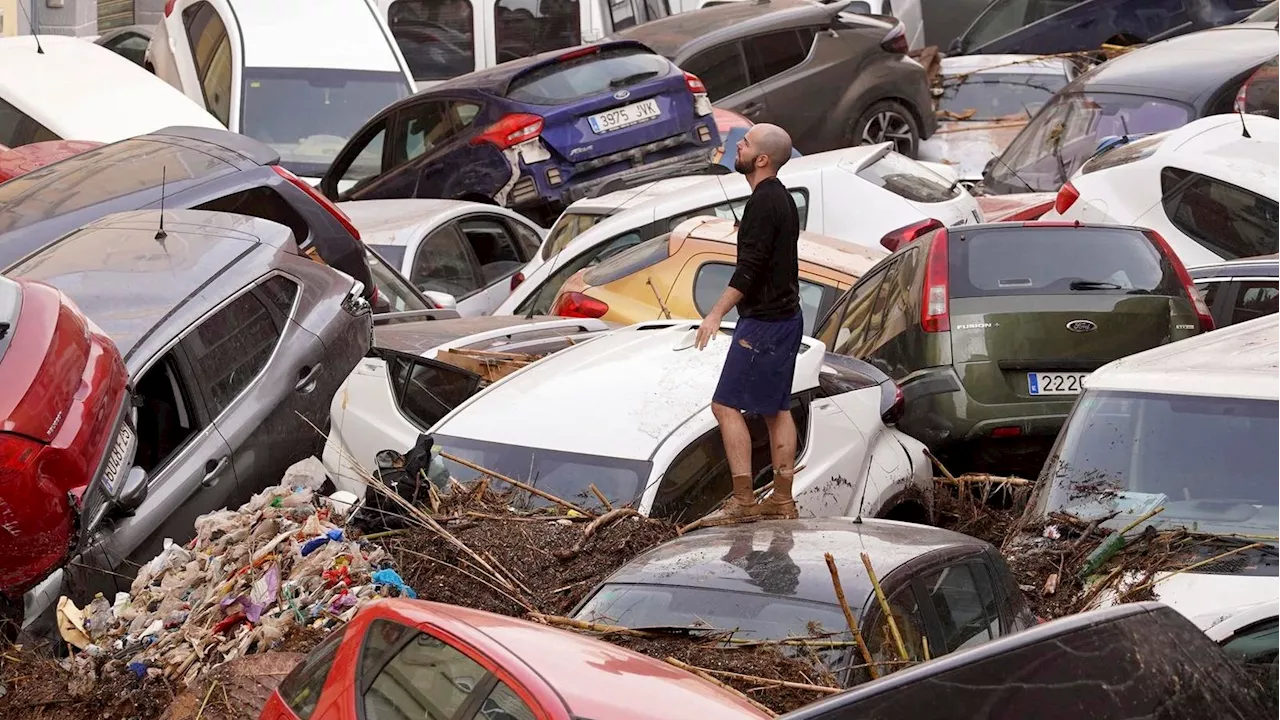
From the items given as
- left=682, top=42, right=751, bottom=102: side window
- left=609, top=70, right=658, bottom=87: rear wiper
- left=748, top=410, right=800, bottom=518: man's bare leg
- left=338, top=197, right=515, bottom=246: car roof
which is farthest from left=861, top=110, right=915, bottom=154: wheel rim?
left=748, top=410, right=800, bottom=518: man's bare leg

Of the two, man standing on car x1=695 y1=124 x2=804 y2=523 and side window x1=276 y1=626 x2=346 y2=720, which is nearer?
side window x1=276 y1=626 x2=346 y2=720

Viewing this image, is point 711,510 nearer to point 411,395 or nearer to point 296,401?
point 411,395

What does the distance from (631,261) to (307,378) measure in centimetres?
299

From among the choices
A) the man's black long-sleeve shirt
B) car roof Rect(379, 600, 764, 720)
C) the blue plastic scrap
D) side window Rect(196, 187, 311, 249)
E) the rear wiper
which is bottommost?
the blue plastic scrap

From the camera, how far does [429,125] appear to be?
600 inches

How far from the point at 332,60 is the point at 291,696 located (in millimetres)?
12274

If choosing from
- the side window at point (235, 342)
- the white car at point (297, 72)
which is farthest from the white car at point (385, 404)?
the white car at point (297, 72)

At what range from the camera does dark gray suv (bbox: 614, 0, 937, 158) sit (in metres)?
17.3

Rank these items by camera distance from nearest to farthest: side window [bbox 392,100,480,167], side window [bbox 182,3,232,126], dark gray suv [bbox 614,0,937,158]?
side window [bbox 392,100,480,167] → side window [bbox 182,3,232,126] → dark gray suv [bbox 614,0,937,158]

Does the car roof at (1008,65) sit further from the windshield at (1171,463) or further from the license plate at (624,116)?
the windshield at (1171,463)

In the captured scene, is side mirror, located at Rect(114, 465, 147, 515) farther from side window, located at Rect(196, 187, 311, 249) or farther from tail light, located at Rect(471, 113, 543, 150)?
tail light, located at Rect(471, 113, 543, 150)

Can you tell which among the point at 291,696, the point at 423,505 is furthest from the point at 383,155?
the point at 291,696

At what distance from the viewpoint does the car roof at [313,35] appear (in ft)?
52.5

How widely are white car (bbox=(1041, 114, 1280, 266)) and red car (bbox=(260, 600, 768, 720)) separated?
7615 millimetres
